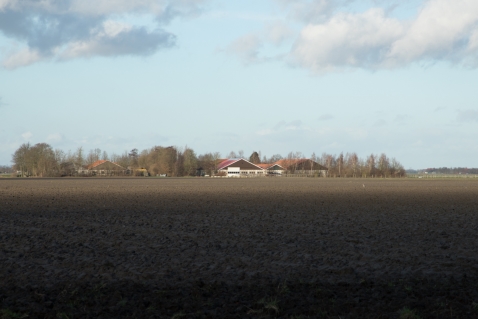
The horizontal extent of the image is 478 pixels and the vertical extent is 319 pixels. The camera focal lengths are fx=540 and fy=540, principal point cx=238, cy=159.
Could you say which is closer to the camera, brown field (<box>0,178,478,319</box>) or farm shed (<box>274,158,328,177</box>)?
brown field (<box>0,178,478,319</box>)

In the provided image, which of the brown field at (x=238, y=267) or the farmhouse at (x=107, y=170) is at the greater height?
the farmhouse at (x=107, y=170)

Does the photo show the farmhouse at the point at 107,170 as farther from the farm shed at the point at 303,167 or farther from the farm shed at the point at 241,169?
the farm shed at the point at 303,167

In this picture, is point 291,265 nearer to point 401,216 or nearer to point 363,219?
point 363,219

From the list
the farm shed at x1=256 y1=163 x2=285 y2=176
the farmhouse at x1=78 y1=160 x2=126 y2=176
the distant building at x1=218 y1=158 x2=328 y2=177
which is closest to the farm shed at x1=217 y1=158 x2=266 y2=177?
the distant building at x1=218 y1=158 x2=328 y2=177

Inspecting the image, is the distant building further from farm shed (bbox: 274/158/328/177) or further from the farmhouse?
the farmhouse

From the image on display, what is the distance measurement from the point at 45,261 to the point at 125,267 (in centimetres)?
219

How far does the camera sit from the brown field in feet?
29.9

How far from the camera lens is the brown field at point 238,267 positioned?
9125 mm

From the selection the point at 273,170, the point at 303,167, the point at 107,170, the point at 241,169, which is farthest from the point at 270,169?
the point at 107,170

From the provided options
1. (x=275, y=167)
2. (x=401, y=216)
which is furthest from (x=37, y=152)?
(x=401, y=216)

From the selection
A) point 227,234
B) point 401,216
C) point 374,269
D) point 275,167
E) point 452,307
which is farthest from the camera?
point 275,167

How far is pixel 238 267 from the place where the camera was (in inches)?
494

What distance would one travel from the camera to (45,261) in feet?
43.3

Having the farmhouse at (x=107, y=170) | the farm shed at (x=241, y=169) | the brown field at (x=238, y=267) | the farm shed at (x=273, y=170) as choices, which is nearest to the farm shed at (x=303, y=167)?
the farm shed at (x=273, y=170)
